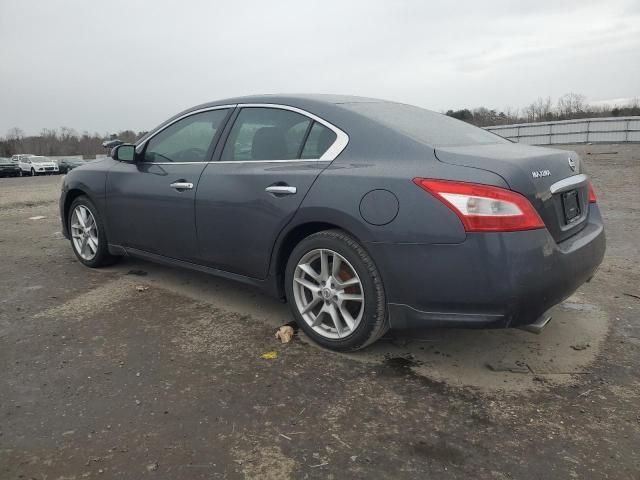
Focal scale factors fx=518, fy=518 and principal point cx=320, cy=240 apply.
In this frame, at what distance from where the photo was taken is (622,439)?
7.49 ft

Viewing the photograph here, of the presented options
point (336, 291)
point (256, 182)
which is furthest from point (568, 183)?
point (256, 182)

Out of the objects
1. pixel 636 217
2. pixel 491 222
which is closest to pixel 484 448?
pixel 491 222

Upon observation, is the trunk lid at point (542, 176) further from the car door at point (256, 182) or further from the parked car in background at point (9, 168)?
the parked car in background at point (9, 168)

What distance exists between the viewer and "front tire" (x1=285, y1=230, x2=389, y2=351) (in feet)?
9.56

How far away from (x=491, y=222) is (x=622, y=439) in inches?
43.8

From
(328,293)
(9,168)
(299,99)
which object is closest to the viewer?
(328,293)

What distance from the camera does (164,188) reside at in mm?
4043

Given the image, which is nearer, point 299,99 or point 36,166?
point 299,99

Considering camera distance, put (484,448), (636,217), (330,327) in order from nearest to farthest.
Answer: (484,448)
(330,327)
(636,217)

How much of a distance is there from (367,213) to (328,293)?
0.59 meters

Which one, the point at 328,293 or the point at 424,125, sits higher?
the point at 424,125

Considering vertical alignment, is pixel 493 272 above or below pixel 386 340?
above

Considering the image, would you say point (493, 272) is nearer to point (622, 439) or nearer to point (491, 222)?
point (491, 222)

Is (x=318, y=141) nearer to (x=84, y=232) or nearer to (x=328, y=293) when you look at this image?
(x=328, y=293)
